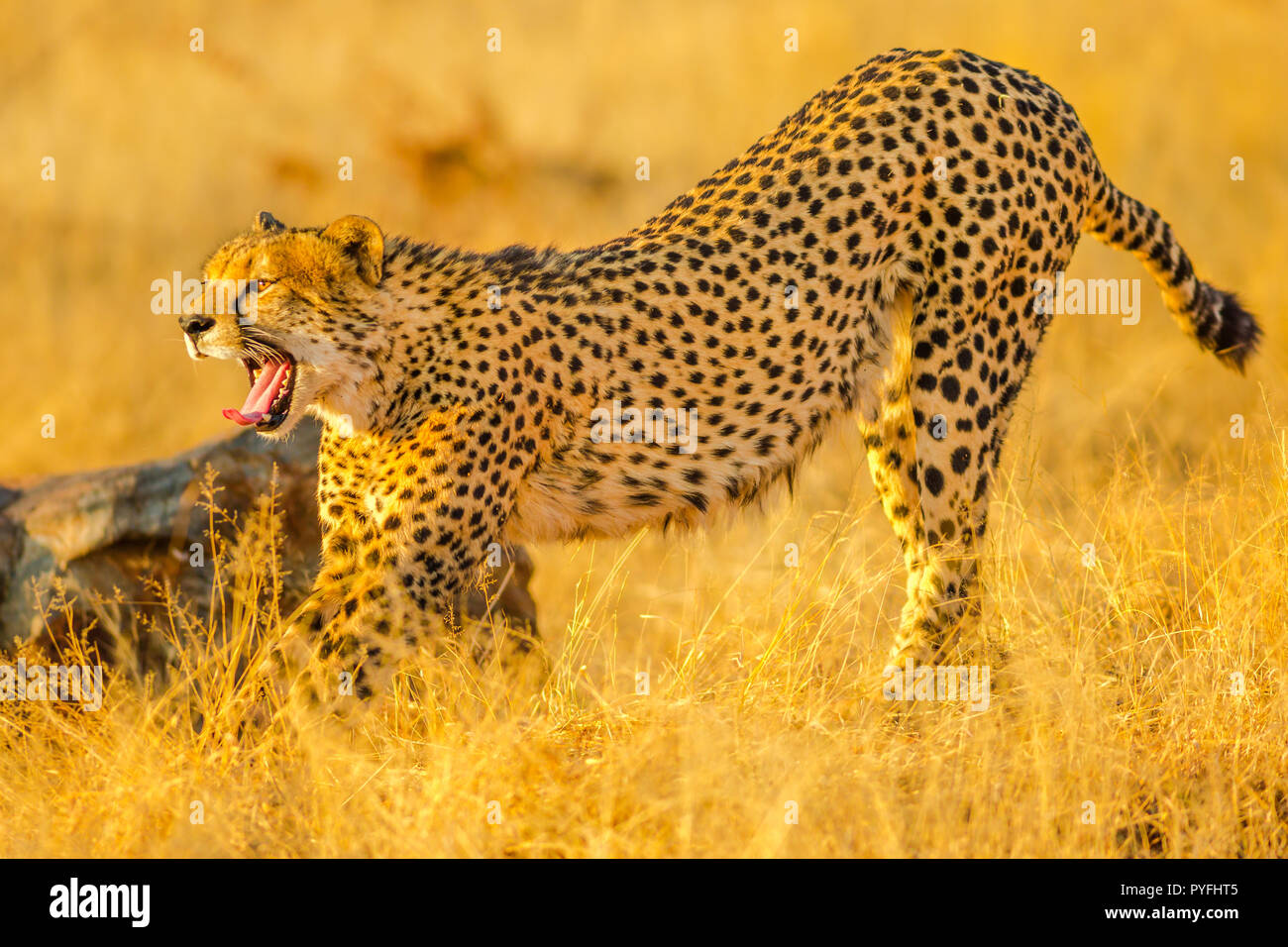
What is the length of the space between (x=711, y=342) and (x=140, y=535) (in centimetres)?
229

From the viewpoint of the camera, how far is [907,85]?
201 inches

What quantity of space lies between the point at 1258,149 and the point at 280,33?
30.5 feet

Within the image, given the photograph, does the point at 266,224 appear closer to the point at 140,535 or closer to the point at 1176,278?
the point at 140,535

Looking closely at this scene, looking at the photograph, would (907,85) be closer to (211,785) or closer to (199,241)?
(211,785)

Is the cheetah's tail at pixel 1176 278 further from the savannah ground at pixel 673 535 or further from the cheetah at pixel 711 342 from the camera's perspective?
the savannah ground at pixel 673 535

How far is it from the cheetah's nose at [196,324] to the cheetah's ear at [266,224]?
50cm

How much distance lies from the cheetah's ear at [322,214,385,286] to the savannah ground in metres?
0.85

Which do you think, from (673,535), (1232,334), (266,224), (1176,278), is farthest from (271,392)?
(1232,334)

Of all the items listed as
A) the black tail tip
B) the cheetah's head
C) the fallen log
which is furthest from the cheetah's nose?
the black tail tip

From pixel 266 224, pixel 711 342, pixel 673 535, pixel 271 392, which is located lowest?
pixel 673 535

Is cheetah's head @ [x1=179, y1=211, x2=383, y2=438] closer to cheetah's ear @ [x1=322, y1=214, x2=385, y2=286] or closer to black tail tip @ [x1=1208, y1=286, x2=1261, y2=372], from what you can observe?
cheetah's ear @ [x1=322, y1=214, x2=385, y2=286]

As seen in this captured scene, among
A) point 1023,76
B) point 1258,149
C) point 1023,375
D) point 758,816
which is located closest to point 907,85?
point 1023,76

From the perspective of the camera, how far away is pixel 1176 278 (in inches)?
211
